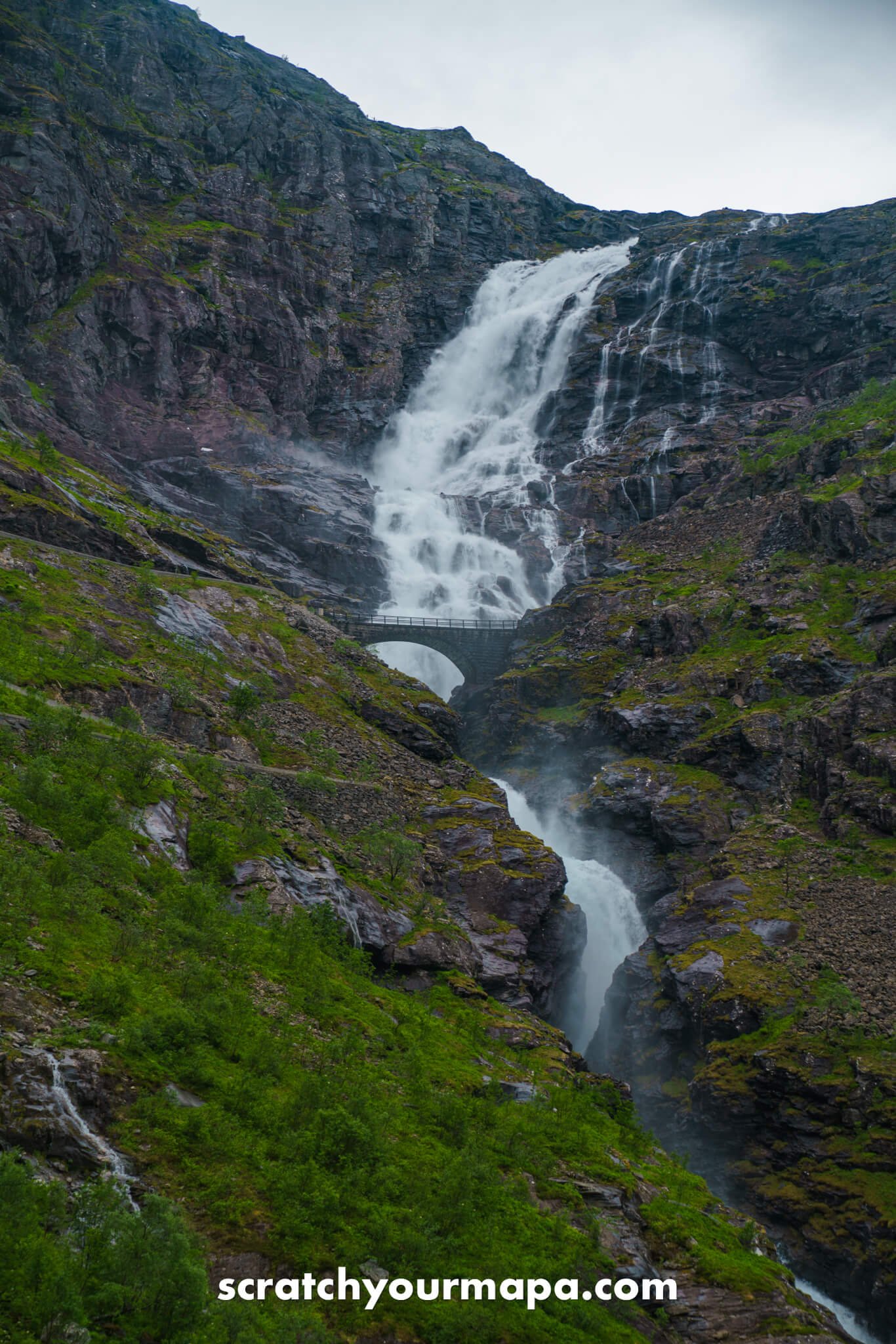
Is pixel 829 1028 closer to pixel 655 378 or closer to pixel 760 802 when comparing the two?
pixel 760 802

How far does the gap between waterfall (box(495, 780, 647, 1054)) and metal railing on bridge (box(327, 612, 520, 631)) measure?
26.1 metres

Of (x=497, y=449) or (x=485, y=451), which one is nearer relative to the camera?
(x=497, y=449)

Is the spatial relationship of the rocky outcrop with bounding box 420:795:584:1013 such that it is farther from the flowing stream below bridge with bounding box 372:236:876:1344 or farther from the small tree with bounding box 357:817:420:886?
the flowing stream below bridge with bounding box 372:236:876:1344

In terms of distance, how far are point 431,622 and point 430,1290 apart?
6437 centimetres

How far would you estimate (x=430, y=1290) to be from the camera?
13.3 metres

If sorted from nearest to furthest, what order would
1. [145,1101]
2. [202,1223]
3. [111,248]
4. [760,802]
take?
[202,1223] → [145,1101] → [760,802] → [111,248]

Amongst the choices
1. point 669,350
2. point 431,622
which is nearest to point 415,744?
point 431,622

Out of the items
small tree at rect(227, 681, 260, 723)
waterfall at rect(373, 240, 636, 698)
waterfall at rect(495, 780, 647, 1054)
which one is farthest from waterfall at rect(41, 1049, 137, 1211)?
waterfall at rect(373, 240, 636, 698)

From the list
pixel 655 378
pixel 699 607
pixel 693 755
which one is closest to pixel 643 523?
pixel 699 607

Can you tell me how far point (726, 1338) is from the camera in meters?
16.7

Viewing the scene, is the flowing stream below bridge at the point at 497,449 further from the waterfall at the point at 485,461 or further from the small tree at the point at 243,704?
the small tree at the point at 243,704

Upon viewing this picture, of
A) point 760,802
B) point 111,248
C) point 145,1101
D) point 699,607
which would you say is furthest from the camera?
point 111,248

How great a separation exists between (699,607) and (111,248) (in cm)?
7289

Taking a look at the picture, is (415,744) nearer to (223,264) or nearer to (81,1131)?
(81,1131)
